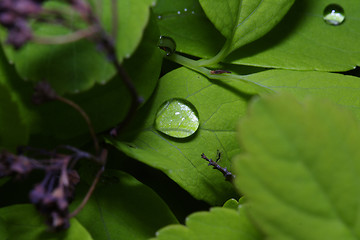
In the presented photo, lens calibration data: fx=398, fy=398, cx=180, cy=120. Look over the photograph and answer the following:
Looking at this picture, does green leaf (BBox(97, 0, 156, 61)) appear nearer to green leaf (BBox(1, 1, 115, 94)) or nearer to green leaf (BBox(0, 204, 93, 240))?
green leaf (BBox(1, 1, 115, 94))

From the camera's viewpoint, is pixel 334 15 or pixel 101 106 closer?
pixel 101 106

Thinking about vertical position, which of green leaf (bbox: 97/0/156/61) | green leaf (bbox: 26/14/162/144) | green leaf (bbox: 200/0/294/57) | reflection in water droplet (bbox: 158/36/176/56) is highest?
green leaf (bbox: 200/0/294/57)

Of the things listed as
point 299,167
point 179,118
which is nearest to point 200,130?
point 179,118

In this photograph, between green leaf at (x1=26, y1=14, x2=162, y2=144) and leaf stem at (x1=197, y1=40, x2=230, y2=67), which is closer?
green leaf at (x1=26, y1=14, x2=162, y2=144)

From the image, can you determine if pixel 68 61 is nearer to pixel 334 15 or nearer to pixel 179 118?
pixel 179 118

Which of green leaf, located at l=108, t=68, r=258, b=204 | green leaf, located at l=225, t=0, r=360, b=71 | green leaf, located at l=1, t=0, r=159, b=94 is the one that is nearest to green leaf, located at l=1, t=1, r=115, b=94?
green leaf, located at l=1, t=0, r=159, b=94

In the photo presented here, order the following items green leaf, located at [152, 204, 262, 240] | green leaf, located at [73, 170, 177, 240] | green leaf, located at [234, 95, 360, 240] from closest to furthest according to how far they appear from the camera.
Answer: green leaf, located at [234, 95, 360, 240] → green leaf, located at [152, 204, 262, 240] → green leaf, located at [73, 170, 177, 240]

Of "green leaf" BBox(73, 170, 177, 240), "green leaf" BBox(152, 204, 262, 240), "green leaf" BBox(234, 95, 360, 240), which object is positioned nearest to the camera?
"green leaf" BBox(234, 95, 360, 240)
